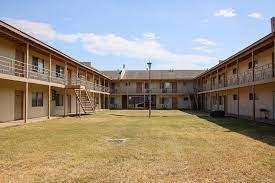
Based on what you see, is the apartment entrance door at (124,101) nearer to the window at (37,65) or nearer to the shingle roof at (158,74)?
the shingle roof at (158,74)

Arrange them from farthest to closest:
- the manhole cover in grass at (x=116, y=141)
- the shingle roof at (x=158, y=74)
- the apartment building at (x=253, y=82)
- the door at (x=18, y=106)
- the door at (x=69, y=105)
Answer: the shingle roof at (x=158, y=74) → the door at (x=69, y=105) → the door at (x=18, y=106) → the apartment building at (x=253, y=82) → the manhole cover in grass at (x=116, y=141)

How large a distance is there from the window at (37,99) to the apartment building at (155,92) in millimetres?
26083

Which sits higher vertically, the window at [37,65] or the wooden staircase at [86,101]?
the window at [37,65]

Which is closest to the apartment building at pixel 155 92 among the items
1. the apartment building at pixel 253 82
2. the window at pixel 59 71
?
the apartment building at pixel 253 82

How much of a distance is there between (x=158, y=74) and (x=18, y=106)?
35466mm

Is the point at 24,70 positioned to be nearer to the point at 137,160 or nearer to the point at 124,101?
the point at 137,160

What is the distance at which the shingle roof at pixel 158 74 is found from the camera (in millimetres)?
52219

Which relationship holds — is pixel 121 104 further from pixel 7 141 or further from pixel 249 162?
pixel 249 162

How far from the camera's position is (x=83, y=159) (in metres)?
8.08

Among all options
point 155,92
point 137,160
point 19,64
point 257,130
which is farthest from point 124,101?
point 137,160

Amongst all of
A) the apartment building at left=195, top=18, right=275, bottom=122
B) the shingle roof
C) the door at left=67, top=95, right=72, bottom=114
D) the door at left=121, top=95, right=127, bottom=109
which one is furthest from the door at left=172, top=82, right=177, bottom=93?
the door at left=67, top=95, right=72, bottom=114

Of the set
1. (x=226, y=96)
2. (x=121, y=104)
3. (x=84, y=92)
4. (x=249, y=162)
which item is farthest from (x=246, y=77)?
(x=121, y=104)

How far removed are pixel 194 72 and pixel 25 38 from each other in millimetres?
40743

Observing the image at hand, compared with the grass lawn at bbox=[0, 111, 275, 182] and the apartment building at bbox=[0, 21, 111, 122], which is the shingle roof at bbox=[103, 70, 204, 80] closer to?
the apartment building at bbox=[0, 21, 111, 122]
